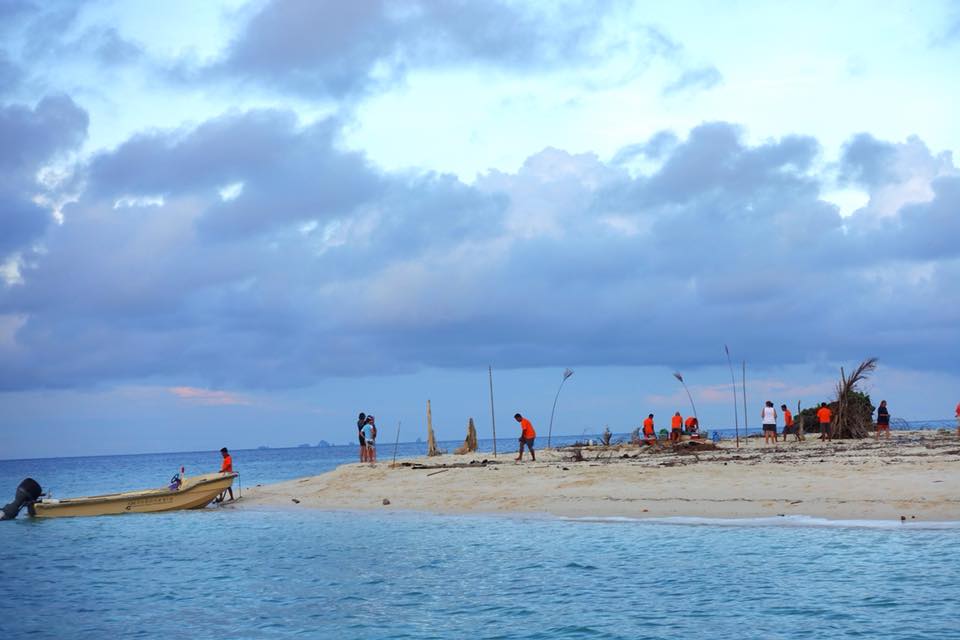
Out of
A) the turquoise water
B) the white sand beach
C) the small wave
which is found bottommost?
the turquoise water

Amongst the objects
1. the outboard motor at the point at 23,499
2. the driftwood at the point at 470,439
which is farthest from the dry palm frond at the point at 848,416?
the outboard motor at the point at 23,499

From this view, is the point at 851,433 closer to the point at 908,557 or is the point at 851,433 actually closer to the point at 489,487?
the point at 489,487

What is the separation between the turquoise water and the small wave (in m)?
0.33

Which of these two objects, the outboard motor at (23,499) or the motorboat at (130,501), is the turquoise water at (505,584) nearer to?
the motorboat at (130,501)

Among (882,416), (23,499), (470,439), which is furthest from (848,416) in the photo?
(23,499)

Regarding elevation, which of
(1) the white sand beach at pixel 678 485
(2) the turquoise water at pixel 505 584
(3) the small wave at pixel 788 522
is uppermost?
(1) the white sand beach at pixel 678 485

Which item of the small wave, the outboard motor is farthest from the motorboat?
the small wave

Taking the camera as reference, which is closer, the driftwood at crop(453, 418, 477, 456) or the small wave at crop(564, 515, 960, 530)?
the small wave at crop(564, 515, 960, 530)

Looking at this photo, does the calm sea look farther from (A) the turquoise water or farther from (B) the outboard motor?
(B) the outboard motor

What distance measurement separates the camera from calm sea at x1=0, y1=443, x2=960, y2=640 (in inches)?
520

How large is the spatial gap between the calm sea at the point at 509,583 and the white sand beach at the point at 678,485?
161 centimetres

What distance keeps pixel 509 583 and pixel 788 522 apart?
712cm

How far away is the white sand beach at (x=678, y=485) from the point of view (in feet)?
69.4

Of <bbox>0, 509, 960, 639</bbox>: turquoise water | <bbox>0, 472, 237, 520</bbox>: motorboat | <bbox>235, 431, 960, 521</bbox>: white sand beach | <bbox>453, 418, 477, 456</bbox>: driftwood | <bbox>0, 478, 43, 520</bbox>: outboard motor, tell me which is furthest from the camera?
<bbox>453, 418, 477, 456</bbox>: driftwood
